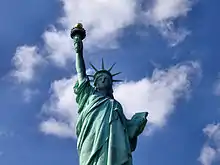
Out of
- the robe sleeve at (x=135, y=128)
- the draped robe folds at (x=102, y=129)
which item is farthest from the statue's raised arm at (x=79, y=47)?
the robe sleeve at (x=135, y=128)

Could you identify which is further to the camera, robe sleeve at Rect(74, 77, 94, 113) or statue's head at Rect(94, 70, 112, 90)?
statue's head at Rect(94, 70, 112, 90)

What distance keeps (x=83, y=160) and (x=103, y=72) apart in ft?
9.10

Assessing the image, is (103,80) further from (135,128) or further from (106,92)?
(135,128)

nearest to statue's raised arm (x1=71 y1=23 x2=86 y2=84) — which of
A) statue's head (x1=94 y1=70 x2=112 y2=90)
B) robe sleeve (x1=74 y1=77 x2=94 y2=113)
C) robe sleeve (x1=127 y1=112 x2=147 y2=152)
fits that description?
robe sleeve (x1=74 y1=77 x2=94 y2=113)

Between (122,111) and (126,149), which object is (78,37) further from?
(126,149)

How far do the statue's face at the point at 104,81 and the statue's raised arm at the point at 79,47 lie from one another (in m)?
0.45

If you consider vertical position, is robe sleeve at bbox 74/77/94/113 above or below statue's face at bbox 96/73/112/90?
below

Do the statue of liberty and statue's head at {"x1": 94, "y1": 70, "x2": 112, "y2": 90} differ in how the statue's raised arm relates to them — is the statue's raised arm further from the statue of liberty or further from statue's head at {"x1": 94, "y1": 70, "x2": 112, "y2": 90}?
statue's head at {"x1": 94, "y1": 70, "x2": 112, "y2": 90}

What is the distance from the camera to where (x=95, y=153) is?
14.0 meters

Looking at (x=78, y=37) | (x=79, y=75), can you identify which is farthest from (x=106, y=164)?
(x=78, y=37)

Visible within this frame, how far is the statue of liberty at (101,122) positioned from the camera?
14.0 m

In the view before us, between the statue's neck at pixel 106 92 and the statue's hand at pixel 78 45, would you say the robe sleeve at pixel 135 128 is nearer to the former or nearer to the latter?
the statue's neck at pixel 106 92

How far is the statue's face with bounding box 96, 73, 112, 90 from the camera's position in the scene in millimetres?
15617

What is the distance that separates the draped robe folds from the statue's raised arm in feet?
0.92
